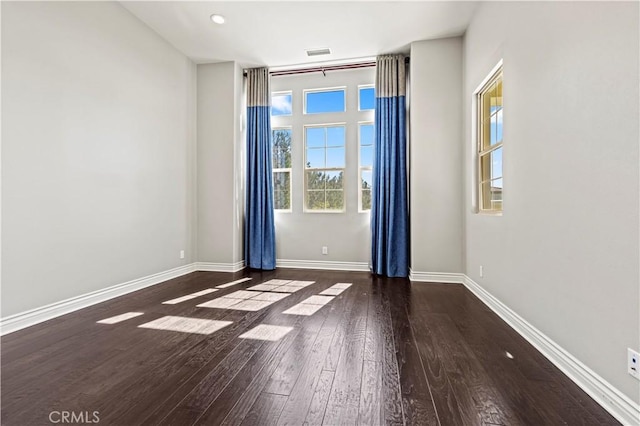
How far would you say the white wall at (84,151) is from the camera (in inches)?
92.4

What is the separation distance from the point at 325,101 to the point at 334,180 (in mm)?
1292

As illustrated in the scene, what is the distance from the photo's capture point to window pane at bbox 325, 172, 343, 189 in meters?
4.82

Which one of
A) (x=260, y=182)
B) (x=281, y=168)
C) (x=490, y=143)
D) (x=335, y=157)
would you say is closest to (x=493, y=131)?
(x=490, y=143)

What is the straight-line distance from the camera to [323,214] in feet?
15.8

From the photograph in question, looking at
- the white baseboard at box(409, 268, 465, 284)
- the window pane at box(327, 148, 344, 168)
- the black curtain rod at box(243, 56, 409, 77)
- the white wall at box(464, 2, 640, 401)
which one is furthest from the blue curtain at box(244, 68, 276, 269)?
the white wall at box(464, 2, 640, 401)

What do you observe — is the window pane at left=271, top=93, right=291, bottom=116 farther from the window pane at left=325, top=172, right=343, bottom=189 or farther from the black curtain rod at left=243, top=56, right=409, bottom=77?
the window pane at left=325, top=172, right=343, bottom=189

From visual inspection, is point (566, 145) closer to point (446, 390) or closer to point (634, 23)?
point (634, 23)

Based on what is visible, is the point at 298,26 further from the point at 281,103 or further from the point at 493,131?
the point at 493,131

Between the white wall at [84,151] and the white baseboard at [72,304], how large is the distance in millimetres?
54

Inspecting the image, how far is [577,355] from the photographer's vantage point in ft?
5.32

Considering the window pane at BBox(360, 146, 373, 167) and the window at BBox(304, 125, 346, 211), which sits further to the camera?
the window at BBox(304, 125, 346, 211)

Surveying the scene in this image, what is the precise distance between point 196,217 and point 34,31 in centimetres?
273

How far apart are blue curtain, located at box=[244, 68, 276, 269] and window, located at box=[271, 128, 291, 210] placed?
25 cm

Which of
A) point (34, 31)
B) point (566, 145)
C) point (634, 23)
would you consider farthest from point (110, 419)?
point (34, 31)
